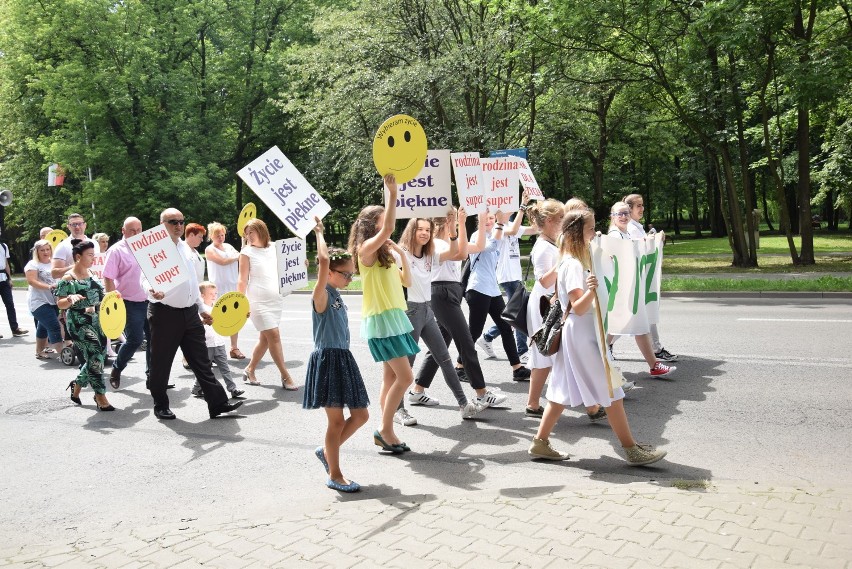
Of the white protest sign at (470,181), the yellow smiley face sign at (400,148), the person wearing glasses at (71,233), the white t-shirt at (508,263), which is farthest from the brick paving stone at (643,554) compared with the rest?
the person wearing glasses at (71,233)

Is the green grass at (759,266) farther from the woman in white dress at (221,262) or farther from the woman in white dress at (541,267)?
the woman in white dress at (541,267)

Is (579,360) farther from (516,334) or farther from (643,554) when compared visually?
(516,334)

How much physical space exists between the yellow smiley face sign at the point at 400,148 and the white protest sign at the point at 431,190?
117cm

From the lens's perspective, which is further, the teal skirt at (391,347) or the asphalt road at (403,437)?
the teal skirt at (391,347)

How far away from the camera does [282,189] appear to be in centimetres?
723

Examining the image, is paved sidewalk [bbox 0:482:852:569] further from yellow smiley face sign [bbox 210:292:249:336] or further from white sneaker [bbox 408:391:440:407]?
yellow smiley face sign [bbox 210:292:249:336]

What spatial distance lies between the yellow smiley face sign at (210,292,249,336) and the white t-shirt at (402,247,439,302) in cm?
200

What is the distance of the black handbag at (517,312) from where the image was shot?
811cm

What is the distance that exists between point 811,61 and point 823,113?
8.41 meters

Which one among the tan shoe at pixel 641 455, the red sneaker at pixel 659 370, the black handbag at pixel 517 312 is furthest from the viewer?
the red sneaker at pixel 659 370

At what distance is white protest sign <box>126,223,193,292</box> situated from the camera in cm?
731

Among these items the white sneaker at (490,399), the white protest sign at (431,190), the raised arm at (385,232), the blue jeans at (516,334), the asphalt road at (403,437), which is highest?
the white protest sign at (431,190)

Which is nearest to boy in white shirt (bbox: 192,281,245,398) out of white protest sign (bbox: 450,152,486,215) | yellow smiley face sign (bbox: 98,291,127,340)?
yellow smiley face sign (bbox: 98,291,127,340)

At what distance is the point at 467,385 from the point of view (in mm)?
8672
